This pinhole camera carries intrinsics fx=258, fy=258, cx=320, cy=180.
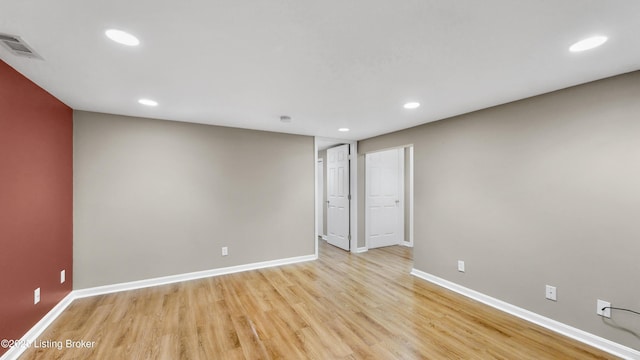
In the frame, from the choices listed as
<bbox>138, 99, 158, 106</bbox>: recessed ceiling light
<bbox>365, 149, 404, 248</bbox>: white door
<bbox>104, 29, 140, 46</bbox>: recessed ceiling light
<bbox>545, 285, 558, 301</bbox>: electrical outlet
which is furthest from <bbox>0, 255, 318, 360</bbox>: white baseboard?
<bbox>545, 285, 558, 301</bbox>: electrical outlet

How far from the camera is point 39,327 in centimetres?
228

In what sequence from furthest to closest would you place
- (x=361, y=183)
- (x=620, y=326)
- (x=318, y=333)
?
(x=361, y=183), (x=318, y=333), (x=620, y=326)

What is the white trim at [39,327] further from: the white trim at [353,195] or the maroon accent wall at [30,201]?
the white trim at [353,195]

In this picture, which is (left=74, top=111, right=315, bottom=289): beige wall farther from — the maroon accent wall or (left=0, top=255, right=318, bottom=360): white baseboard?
the maroon accent wall

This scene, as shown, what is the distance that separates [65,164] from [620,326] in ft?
17.8

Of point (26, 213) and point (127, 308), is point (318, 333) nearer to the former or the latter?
point (127, 308)

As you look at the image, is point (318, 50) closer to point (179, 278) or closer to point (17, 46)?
point (17, 46)

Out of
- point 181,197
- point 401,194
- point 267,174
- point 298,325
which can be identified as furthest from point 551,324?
point 181,197

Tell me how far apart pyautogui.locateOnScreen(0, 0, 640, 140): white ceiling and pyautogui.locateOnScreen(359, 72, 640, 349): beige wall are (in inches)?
11.6

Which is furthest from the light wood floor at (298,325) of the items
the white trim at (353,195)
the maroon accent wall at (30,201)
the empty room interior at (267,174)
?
the white trim at (353,195)

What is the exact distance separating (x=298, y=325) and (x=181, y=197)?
238 cm

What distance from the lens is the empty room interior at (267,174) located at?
1.53 metres

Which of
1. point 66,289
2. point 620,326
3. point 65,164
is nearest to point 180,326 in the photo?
point 66,289

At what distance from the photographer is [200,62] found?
1887mm
